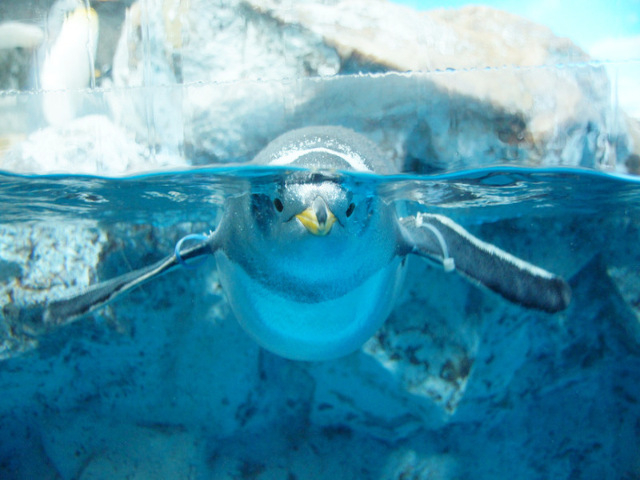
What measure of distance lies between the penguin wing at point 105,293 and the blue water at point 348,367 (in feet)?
2.67

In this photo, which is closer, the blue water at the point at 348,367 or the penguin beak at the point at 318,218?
the penguin beak at the point at 318,218

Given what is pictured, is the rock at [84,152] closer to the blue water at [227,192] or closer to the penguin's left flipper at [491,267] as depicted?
the blue water at [227,192]

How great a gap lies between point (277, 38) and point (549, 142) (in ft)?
8.34

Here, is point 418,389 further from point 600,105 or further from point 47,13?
point 47,13

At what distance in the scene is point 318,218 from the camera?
5.90 ft

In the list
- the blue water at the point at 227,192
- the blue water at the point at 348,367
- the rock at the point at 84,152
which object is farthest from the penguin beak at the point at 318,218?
the rock at the point at 84,152

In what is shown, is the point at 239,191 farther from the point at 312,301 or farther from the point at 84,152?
the point at 84,152

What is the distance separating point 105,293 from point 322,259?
1471mm

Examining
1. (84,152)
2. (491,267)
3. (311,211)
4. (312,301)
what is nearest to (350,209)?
(311,211)

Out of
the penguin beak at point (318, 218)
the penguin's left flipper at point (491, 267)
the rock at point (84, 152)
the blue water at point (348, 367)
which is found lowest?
the blue water at point (348, 367)

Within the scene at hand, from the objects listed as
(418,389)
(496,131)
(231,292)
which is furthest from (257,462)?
(496,131)

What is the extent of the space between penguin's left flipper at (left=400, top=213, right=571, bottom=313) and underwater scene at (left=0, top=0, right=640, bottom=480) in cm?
61

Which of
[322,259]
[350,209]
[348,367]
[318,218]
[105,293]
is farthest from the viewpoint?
[348,367]

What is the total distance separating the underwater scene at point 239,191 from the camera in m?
3.79
